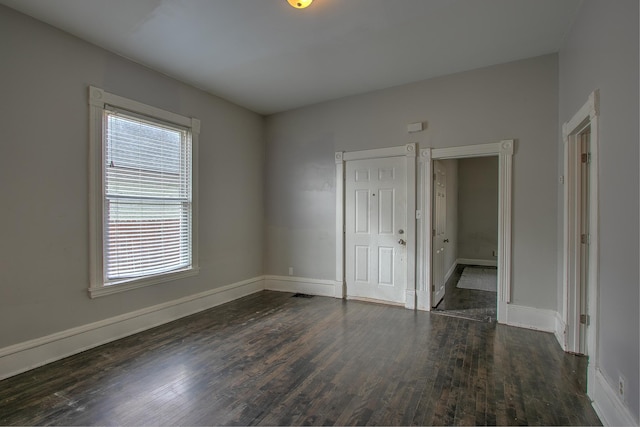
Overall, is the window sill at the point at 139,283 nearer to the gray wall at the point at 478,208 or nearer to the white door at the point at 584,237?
the white door at the point at 584,237

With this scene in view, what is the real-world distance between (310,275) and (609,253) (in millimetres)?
3796

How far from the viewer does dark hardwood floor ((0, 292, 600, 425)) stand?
2.06 metres

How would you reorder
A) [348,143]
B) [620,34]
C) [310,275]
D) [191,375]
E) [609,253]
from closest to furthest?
1. [620,34]
2. [609,253]
3. [191,375]
4. [348,143]
5. [310,275]

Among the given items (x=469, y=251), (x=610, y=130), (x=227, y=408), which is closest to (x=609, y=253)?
(x=610, y=130)

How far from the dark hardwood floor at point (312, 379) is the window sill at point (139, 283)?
52cm

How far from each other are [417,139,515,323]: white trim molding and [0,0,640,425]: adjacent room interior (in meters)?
0.03

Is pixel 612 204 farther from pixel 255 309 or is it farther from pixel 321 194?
pixel 255 309

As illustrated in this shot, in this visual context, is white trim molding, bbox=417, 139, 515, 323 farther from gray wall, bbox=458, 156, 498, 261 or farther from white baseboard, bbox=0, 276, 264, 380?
gray wall, bbox=458, 156, 498, 261

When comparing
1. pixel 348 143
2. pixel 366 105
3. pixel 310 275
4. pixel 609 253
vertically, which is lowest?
pixel 310 275

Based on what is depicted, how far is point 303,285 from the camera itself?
5.19m

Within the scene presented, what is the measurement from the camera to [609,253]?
6.60ft

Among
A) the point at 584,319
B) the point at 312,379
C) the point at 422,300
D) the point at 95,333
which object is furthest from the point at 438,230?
the point at 95,333

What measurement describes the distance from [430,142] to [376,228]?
4.55ft

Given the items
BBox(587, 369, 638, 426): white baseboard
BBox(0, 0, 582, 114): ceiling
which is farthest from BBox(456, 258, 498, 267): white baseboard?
BBox(587, 369, 638, 426): white baseboard
